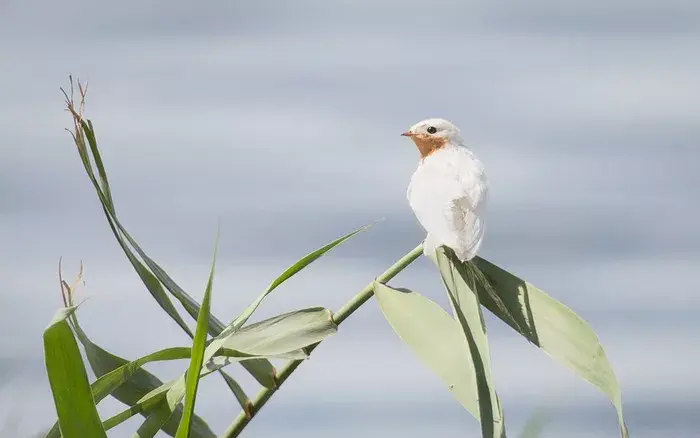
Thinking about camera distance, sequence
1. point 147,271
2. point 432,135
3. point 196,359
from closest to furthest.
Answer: point 196,359 < point 147,271 < point 432,135

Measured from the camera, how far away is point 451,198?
639mm

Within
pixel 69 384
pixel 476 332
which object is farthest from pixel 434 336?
pixel 69 384

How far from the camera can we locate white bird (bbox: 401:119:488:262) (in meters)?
0.60

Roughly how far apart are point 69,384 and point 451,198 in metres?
0.24

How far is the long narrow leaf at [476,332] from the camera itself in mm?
532

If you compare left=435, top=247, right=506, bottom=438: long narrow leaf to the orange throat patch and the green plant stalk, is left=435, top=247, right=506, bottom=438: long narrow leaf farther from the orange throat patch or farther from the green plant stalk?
the orange throat patch

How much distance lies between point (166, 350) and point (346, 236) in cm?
14

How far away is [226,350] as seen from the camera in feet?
2.09

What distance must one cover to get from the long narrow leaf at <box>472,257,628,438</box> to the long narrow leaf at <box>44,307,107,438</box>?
23cm

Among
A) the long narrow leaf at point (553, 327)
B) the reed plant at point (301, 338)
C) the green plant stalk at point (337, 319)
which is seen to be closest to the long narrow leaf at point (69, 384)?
the reed plant at point (301, 338)

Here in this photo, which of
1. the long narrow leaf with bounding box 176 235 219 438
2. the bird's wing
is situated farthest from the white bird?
the long narrow leaf with bounding box 176 235 219 438

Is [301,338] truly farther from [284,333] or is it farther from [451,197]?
[451,197]

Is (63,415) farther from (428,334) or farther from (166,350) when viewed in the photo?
(428,334)

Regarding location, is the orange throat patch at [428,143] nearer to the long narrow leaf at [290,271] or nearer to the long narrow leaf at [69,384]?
the long narrow leaf at [290,271]
